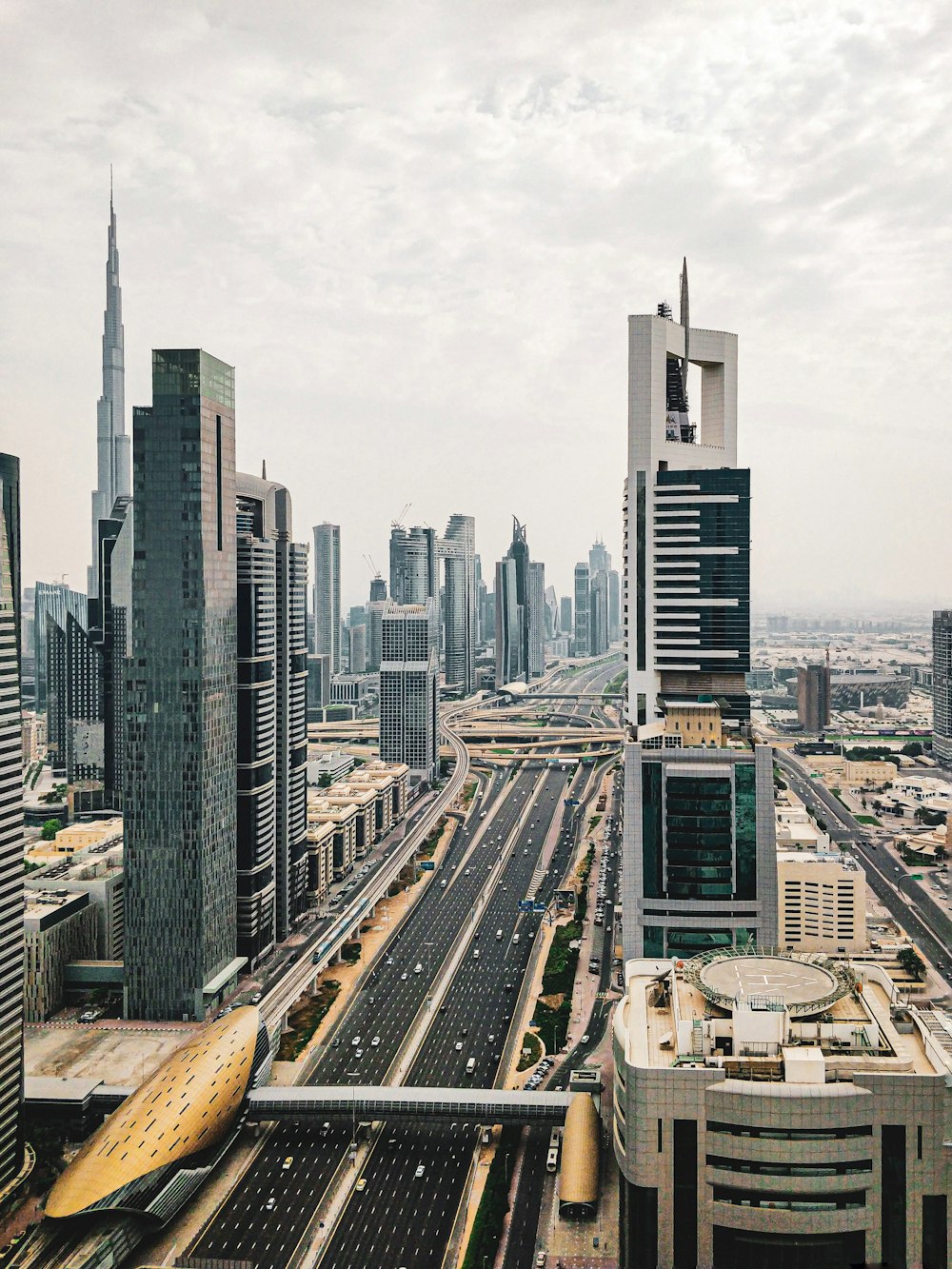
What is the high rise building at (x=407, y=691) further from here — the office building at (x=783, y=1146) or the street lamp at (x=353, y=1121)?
the office building at (x=783, y=1146)

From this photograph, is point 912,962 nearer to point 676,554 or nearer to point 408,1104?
point 676,554

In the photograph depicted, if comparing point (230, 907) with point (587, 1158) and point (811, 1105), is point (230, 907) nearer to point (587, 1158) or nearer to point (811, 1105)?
point (587, 1158)

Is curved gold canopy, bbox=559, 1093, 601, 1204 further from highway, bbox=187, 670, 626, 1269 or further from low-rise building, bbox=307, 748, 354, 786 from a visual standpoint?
low-rise building, bbox=307, 748, 354, 786

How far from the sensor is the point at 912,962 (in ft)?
174

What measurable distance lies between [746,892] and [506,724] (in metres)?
101

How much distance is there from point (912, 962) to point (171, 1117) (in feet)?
122

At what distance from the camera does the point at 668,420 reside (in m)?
51.2

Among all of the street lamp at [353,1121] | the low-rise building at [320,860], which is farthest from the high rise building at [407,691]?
the street lamp at [353,1121]

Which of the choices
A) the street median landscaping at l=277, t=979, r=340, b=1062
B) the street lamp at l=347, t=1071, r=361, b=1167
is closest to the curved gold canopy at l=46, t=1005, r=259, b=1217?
the street lamp at l=347, t=1071, r=361, b=1167

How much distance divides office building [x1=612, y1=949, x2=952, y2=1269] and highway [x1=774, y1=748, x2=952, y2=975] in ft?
111

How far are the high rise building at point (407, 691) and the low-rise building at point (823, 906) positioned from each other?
5113cm

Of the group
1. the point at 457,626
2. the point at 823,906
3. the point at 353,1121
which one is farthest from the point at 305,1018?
the point at 457,626

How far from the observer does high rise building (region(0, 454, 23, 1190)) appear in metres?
33.2

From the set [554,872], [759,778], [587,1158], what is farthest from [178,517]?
[554,872]
